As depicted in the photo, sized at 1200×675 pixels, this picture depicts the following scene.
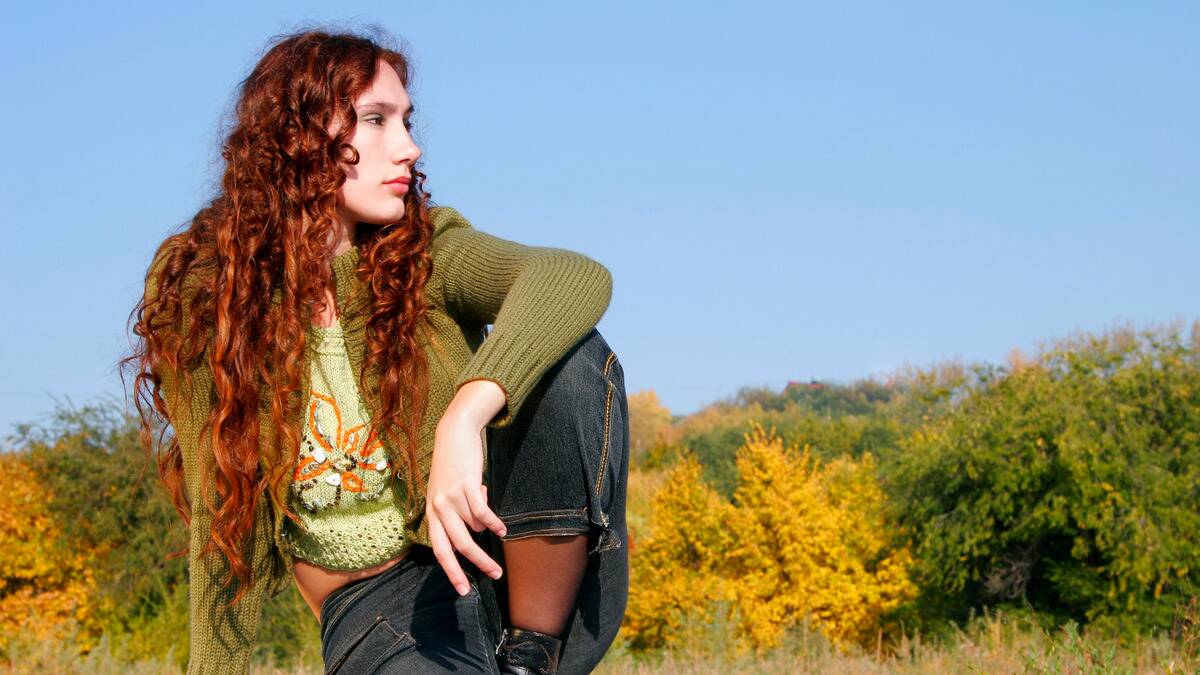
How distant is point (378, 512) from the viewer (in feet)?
7.84

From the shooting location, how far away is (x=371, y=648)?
2287 millimetres

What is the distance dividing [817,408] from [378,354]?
1603 inches

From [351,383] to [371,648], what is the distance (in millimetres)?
551

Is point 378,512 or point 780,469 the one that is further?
point 780,469

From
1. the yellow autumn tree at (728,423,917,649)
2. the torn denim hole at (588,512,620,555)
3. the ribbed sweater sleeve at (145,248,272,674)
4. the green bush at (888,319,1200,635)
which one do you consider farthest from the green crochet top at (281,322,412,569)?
the yellow autumn tree at (728,423,917,649)

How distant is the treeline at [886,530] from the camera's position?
10781 millimetres

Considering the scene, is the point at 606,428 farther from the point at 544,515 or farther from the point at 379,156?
the point at 379,156

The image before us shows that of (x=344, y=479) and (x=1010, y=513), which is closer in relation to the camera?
(x=344, y=479)

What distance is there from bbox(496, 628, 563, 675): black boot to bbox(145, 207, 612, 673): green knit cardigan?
26cm

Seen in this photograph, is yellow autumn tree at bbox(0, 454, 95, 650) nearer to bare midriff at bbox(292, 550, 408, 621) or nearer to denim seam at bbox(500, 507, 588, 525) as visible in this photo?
bare midriff at bbox(292, 550, 408, 621)

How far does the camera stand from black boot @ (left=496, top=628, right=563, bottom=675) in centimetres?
226

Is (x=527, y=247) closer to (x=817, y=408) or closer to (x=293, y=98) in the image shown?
(x=293, y=98)

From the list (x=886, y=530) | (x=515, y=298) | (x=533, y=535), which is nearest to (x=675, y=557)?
(x=886, y=530)

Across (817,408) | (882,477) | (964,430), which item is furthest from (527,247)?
(817,408)
